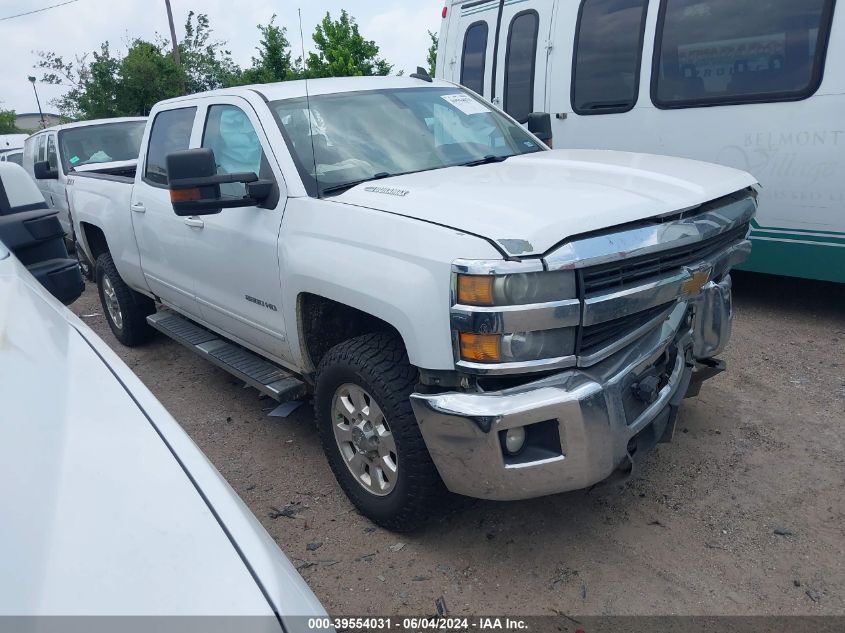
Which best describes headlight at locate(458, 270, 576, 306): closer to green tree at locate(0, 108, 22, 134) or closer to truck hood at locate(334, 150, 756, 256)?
truck hood at locate(334, 150, 756, 256)

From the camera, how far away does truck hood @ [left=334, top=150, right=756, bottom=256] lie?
236 cm

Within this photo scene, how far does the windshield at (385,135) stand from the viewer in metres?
3.29

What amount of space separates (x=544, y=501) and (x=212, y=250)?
2204mm

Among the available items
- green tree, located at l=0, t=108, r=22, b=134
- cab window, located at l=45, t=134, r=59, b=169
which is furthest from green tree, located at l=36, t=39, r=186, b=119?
green tree, located at l=0, t=108, r=22, b=134

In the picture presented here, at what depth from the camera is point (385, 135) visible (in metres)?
3.52

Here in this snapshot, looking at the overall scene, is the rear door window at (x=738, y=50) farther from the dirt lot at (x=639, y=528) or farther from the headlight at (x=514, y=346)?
the headlight at (x=514, y=346)

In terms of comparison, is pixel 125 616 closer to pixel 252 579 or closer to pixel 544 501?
pixel 252 579

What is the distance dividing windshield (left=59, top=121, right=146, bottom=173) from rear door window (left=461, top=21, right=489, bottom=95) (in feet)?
13.9

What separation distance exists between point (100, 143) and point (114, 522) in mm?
8675

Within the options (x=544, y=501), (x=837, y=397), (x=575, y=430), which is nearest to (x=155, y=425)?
(x=575, y=430)

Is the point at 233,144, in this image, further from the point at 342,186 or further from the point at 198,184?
the point at 342,186

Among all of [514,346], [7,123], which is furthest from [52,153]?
[7,123]

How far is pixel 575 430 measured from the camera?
231 centimetres

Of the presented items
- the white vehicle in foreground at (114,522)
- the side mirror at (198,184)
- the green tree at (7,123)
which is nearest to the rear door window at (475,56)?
the side mirror at (198,184)
